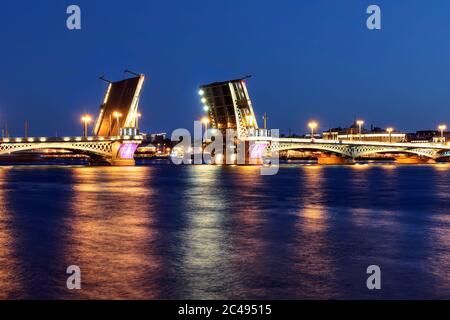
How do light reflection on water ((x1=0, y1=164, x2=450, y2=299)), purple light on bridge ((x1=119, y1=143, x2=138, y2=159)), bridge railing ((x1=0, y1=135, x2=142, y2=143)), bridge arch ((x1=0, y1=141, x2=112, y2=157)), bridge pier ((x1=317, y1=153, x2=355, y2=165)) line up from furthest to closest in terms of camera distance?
bridge pier ((x1=317, y1=153, x2=355, y2=165)) < purple light on bridge ((x1=119, y1=143, x2=138, y2=159)) < bridge railing ((x1=0, y1=135, x2=142, y2=143)) < bridge arch ((x1=0, y1=141, x2=112, y2=157)) < light reflection on water ((x1=0, y1=164, x2=450, y2=299))

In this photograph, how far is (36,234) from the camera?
11.6 m

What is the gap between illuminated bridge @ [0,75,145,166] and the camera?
7475 cm

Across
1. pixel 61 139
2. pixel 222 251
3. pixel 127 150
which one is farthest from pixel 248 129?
pixel 222 251

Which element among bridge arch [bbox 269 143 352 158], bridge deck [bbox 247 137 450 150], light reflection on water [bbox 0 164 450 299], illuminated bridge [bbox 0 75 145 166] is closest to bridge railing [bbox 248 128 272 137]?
bridge deck [bbox 247 137 450 150]

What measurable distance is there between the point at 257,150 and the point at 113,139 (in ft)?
68.0

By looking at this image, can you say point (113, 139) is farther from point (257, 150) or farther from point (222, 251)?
point (222, 251)

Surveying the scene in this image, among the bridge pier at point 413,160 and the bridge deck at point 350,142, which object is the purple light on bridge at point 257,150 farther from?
the bridge pier at point 413,160

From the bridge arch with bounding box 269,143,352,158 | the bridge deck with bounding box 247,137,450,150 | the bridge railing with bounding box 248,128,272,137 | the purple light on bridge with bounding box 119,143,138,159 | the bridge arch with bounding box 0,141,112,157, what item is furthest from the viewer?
the bridge arch with bounding box 269,143,352,158

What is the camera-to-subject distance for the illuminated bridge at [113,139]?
74750mm

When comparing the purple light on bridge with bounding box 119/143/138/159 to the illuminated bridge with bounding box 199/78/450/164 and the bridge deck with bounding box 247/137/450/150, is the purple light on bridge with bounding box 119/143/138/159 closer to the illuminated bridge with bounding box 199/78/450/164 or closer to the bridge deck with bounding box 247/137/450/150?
the illuminated bridge with bounding box 199/78/450/164

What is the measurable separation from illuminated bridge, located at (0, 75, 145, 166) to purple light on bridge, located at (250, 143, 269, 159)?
16.2 meters

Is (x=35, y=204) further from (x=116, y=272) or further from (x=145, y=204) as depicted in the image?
(x=116, y=272)

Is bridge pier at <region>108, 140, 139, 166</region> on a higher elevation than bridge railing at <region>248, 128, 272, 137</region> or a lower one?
lower

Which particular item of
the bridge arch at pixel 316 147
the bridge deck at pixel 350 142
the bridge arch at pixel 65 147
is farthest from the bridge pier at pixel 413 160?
the bridge arch at pixel 65 147
